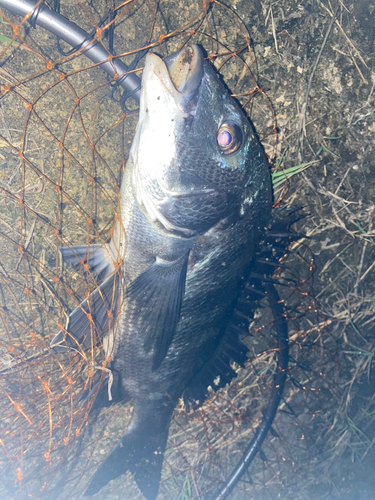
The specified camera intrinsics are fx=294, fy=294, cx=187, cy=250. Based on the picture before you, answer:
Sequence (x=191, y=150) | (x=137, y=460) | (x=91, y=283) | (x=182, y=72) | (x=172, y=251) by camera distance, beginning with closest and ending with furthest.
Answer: (x=182, y=72), (x=191, y=150), (x=172, y=251), (x=91, y=283), (x=137, y=460)

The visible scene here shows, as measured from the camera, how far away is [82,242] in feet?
8.20

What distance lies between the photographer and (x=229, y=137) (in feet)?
5.45

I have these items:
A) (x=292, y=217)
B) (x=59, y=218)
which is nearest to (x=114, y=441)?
(x=59, y=218)

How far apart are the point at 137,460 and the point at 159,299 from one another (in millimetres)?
1670

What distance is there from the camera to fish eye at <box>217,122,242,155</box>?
164 cm

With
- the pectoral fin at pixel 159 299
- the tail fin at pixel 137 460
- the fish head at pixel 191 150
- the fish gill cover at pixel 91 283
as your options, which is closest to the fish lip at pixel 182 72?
the fish head at pixel 191 150

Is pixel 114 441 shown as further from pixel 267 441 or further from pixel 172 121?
pixel 172 121

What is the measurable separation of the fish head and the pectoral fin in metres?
0.27

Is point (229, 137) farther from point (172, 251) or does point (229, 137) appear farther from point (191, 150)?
point (172, 251)

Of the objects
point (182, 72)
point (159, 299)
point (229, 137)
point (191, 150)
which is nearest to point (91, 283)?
point (159, 299)

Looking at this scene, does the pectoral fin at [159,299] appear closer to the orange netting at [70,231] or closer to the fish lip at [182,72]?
the orange netting at [70,231]

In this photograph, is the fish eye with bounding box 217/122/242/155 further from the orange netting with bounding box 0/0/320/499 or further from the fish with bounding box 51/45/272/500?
the orange netting with bounding box 0/0/320/499

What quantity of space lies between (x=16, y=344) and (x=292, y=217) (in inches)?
98.7

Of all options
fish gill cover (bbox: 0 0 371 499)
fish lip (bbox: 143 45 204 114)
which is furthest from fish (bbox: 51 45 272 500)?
fish gill cover (bbox: 0 0 371 499)
